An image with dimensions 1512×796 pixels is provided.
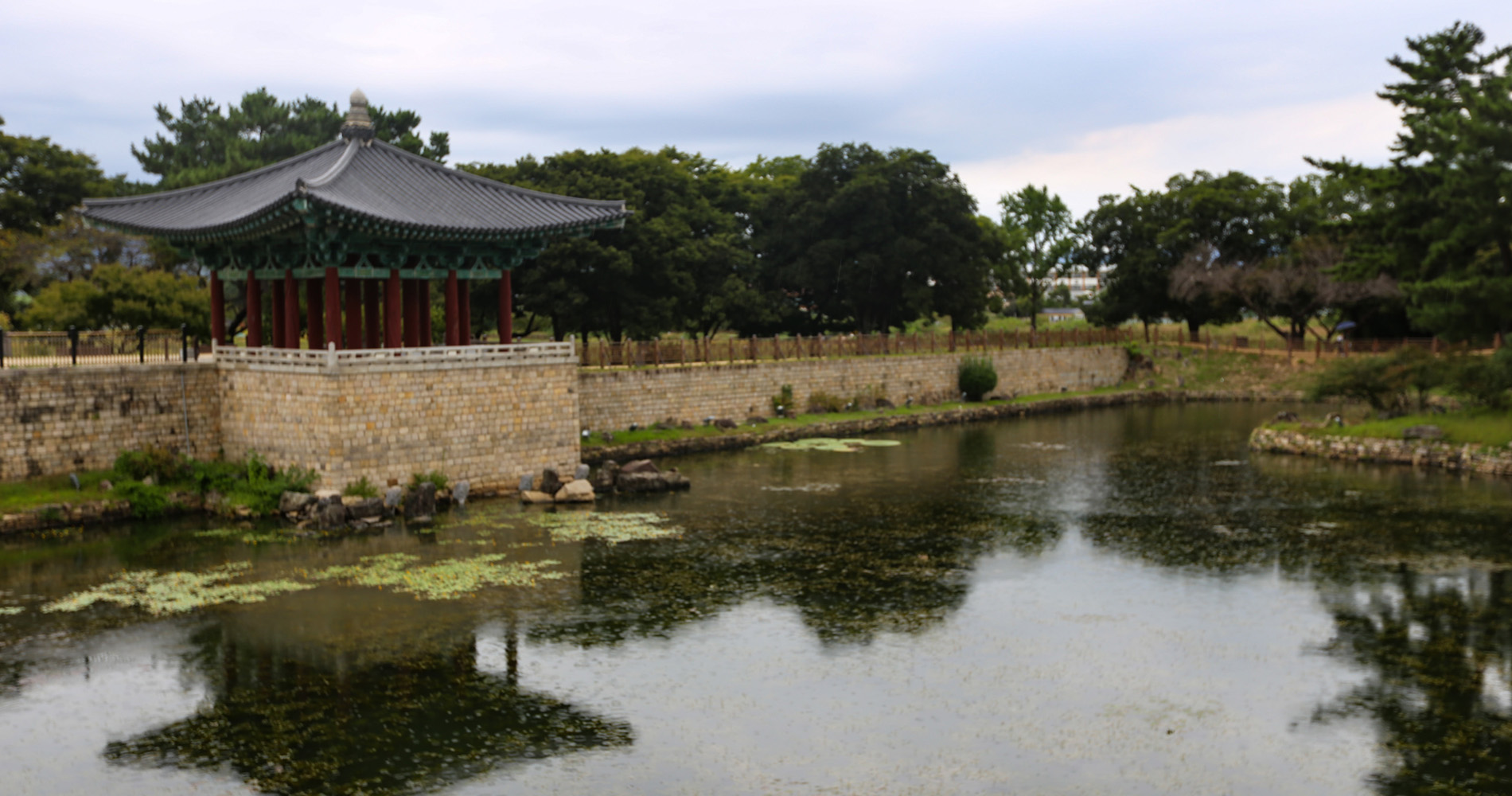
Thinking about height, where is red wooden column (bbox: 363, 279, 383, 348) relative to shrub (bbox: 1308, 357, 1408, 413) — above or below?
above

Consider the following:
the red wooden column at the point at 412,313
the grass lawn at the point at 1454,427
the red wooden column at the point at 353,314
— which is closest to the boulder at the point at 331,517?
the red wooden column at the point at 353,314

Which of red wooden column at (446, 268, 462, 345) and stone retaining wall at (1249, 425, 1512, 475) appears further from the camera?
stone retaining wall at (1249, 425, 1512, 475)

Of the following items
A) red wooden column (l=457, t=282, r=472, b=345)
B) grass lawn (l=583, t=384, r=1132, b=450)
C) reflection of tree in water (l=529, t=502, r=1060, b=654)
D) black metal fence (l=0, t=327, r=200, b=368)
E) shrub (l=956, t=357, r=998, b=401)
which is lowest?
reflection of tree in water (l=529, t=502, r=1060, b=654)

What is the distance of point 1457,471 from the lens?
117 feet

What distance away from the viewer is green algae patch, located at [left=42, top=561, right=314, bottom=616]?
2162 centimetres

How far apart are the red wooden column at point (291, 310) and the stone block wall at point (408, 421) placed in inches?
64.5

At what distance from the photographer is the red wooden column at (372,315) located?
33844 millimetres

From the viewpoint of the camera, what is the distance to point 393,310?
3178cm

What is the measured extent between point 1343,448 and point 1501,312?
6.36 meters

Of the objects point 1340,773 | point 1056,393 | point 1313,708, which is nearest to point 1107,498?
point 1313,708

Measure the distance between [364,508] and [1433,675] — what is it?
22.9m

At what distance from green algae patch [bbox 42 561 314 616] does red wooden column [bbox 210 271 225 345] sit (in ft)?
36.0

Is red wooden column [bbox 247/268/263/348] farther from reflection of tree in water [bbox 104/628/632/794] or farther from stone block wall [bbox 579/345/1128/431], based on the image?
reflection of tree in water [bbox 104/628/632/794]

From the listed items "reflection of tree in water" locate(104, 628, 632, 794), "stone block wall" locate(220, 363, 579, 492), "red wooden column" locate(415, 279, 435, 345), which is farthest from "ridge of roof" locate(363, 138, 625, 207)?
"reflection of tree in water" locate(104, 628, 632, 794)
